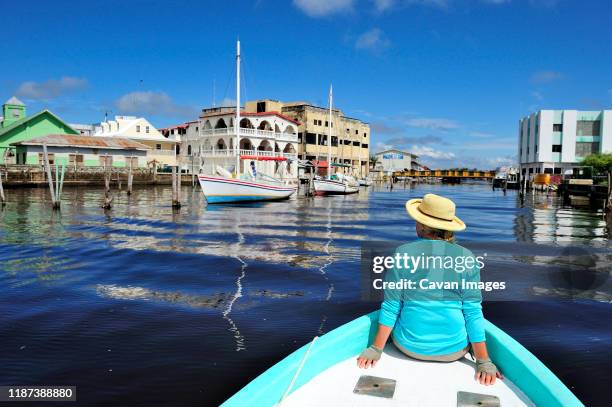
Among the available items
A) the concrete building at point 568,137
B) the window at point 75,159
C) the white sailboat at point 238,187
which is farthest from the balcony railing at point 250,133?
the concrete building at point 568,137

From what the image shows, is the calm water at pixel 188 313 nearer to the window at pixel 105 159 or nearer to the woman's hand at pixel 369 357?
the woman's hand at pixel 369 357

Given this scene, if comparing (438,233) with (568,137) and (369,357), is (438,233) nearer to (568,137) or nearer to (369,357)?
(369,357)

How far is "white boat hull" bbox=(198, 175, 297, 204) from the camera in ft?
101

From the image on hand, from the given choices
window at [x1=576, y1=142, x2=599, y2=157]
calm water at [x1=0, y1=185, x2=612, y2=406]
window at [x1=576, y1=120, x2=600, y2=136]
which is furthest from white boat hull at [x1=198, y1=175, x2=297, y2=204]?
window at [x1=576, y1=120, x2=600, y2=136]

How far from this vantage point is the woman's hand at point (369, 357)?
A: 13.4ft

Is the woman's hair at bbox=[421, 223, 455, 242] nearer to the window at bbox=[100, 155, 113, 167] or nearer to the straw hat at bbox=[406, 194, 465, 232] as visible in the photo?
the straw hat at bbox=[406, 194, 465, 232]

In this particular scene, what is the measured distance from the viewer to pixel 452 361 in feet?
13.4

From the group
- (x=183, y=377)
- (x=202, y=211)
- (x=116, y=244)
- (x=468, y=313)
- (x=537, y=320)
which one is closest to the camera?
(x=468, y=313)

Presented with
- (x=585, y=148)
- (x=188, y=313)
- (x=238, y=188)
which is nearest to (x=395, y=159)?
(x=585, y=148)

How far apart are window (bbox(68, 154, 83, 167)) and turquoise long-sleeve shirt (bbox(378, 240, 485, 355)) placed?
5363 cm

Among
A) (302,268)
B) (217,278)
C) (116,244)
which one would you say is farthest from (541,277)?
(116,244)

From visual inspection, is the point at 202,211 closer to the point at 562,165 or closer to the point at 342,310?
the point at 342,310

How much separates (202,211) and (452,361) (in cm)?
2350

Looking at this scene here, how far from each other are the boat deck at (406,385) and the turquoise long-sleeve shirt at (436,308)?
164 mm
